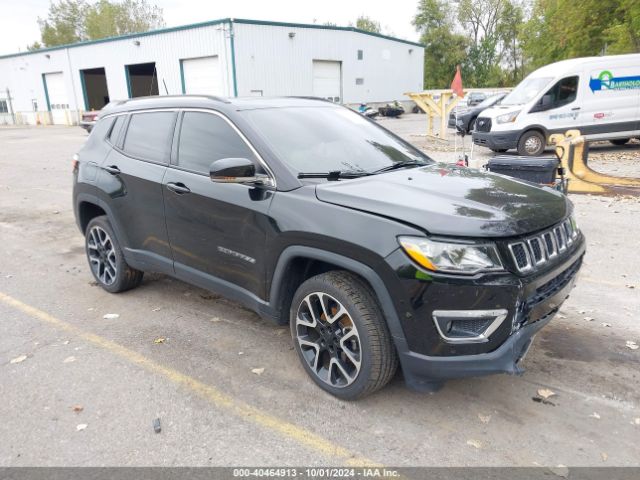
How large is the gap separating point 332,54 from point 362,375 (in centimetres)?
3239

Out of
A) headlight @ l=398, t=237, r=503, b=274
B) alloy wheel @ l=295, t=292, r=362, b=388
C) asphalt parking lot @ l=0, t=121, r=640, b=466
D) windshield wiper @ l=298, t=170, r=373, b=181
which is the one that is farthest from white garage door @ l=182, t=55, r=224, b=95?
headlight @ l=398, t=237, r=503, b=274

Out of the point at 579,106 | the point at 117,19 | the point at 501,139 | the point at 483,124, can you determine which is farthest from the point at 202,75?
the point at 117,19

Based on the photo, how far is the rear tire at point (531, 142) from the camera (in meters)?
13.1

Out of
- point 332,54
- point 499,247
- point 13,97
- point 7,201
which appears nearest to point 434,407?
point 499,247

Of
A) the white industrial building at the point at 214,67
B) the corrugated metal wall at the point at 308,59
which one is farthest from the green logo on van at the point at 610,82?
the corrugated metal wall at the point at 308,59

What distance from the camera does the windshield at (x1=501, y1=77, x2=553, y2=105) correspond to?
13.2 metres

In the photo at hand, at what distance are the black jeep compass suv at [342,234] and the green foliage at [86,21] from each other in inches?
3221

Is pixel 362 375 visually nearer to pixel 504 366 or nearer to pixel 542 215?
pixel 504 366

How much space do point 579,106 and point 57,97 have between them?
39.1 m

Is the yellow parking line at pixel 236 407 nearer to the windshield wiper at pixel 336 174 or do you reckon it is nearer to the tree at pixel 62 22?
the windshield wiper at pixel 336 174

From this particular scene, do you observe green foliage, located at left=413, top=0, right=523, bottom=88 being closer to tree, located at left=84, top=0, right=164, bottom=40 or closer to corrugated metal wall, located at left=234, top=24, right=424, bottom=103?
corrugated metal wall, located at left=234, top=24, right=424, bottom=103

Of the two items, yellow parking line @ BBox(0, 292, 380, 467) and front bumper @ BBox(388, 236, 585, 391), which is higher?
front bumper @ BBox(388, 236, 585, 391)

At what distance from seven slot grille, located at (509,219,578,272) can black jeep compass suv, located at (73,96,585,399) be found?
1 centimetres

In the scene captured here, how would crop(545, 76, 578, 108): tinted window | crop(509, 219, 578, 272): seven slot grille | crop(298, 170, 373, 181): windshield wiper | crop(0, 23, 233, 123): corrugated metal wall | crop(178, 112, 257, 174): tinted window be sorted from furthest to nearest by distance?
crop(0, 23, 233, 123): corrugated metal wall
crop(545, 76, 578, 108): tinted window
crop(178, 112, 257, 174): tinted window
crop(298, 170, 373, 181): windshield wiper
crop(509, 219, 578, 272): seven slot grille
